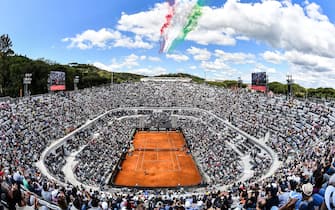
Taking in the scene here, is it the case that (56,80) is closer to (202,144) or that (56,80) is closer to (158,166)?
(158,166)

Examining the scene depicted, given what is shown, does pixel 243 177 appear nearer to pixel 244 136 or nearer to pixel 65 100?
pixel 244 136

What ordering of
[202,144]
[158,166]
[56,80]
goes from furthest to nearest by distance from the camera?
[56,80], [202,144], [158,166]

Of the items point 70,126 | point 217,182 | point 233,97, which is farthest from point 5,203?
point 233,97

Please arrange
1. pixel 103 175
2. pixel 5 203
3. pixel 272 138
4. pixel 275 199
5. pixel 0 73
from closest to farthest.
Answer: pixel 275 199 → pixel 5 203 → pixel 103 175 → pixel 272 138 → pixel 0 73

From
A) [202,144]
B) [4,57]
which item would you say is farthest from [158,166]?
[4,57]

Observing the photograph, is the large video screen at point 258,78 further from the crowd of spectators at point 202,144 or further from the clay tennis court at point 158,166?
the clay tennis court at point 158,166
